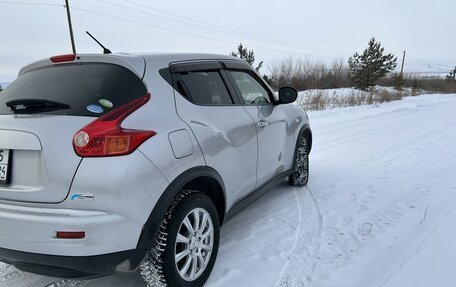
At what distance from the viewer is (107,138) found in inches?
77.3

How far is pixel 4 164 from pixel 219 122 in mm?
1467

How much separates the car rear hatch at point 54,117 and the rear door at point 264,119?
4.33ft

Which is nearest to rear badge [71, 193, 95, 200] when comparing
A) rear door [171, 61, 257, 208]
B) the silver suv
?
the silver suv

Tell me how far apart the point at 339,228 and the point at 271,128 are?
4.04ft

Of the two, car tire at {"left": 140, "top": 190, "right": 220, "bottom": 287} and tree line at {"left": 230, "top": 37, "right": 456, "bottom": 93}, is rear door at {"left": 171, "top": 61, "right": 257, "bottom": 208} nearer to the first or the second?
car tire at {"left": 140, "top": 190, "right": 220, "bottom": 287}

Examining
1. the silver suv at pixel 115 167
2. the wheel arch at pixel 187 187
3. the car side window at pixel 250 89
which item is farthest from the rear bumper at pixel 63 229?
the car side window at pixel 250 89

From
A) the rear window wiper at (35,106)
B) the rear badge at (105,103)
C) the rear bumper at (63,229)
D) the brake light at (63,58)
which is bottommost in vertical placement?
the rear bumper at (63,229)

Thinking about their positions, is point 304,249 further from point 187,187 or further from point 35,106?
point 35,106

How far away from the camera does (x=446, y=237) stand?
328cm

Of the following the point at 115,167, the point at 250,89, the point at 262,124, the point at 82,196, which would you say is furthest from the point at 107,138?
the point at 250,89

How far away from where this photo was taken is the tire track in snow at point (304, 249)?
2633 millimetres

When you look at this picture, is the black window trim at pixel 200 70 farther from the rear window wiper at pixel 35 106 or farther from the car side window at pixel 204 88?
the rear window wiper at pixel 35 106

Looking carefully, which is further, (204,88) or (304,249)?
(304,249)

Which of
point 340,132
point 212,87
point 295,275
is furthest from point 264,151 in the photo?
point 340,132
